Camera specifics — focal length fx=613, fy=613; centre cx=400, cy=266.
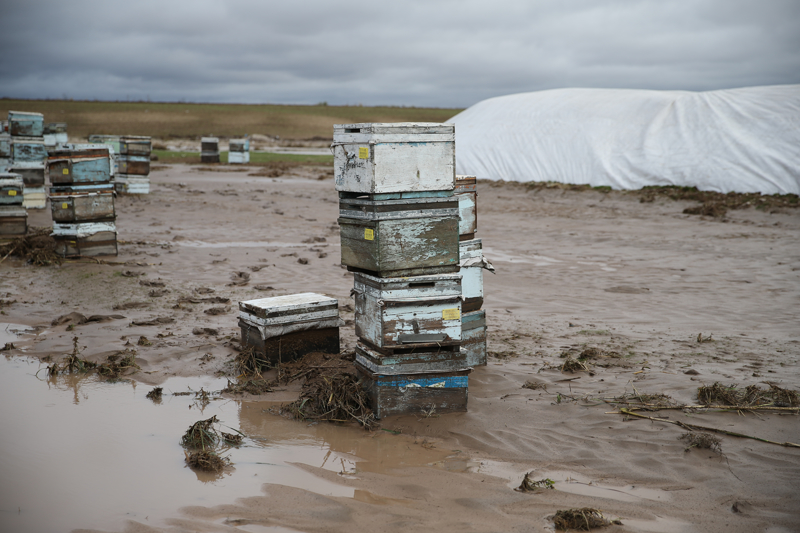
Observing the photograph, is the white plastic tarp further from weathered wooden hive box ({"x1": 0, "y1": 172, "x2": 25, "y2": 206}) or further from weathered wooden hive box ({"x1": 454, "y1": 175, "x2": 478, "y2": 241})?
weathered wooden hive box ({"x1": 454, "y1": 175, "x2": 478, "y2": 241})

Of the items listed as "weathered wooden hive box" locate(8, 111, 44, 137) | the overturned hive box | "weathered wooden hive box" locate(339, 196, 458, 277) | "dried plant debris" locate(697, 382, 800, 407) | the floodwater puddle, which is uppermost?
"weathered wooden hive box" locate(8, 111, 44, 137)

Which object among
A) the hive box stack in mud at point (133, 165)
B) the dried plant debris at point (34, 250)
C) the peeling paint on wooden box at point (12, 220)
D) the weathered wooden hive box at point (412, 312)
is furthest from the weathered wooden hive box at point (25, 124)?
the weathered wooden hive box at point (412, 312)

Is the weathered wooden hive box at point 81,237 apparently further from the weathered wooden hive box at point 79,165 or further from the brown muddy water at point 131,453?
the brown muddy water at point 131,453

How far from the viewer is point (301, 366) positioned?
5.59 metres

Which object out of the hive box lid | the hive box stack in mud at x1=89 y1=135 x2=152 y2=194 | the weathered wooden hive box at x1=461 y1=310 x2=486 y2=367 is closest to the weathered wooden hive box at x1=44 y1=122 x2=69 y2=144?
the hive box stack in mud at x1=89 y1=135 x2=152 y2=194

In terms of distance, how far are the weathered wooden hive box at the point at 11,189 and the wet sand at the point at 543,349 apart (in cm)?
210

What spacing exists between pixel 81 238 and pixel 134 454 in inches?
268

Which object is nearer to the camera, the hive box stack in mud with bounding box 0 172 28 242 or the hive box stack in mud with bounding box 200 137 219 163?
the hive box stack in mud with bounding box 0 172 28 242

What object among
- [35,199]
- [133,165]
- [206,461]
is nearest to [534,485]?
[206,461]

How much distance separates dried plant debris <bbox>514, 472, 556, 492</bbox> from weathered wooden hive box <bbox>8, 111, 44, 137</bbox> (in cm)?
1550

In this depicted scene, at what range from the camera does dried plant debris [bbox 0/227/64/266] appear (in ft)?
31.5

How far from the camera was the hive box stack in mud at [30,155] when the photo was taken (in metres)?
15.3

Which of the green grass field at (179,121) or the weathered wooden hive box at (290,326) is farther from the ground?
the green grass field at (179,121)

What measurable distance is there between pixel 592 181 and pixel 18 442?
18.7 metres
